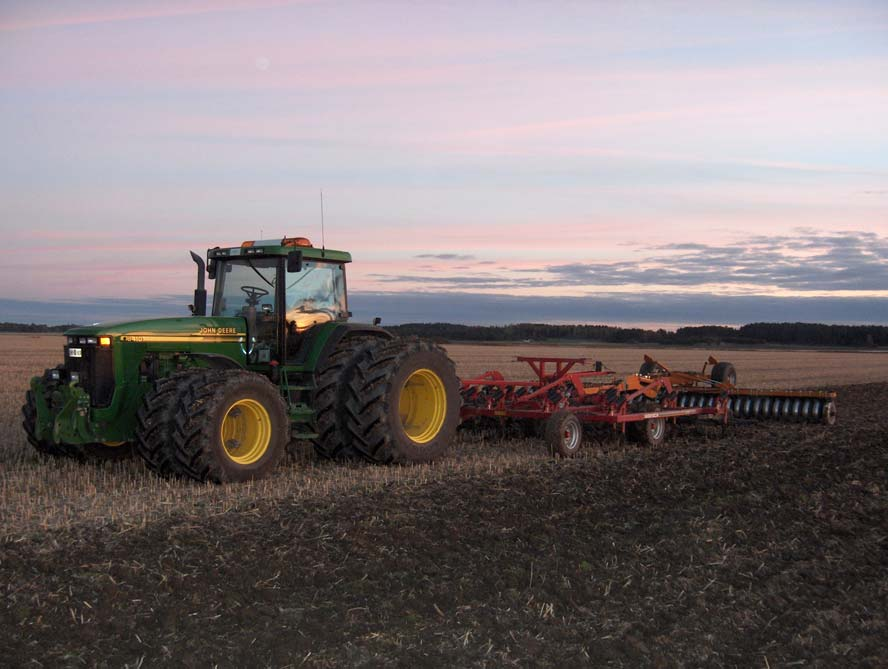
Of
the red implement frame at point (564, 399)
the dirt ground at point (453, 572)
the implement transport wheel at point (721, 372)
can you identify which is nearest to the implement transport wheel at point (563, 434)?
the red implement frame at point (564, 399)

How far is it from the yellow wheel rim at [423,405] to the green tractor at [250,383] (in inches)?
0.6

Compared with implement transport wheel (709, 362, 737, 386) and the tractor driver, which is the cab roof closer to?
the tractor driver

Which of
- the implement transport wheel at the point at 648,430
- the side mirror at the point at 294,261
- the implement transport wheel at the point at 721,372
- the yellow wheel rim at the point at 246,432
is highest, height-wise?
the side mirror at the point at 294,261

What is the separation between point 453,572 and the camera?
6.25 metres

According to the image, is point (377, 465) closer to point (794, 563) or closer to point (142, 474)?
point (142, 474)

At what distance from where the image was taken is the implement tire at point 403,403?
9.71 meters

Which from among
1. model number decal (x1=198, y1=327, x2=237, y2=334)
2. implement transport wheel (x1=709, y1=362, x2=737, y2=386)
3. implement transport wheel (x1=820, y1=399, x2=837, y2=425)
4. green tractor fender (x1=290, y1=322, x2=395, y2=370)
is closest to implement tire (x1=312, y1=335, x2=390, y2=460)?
green tractor fender (x1=290, y1=322, x2=395, y2=370)

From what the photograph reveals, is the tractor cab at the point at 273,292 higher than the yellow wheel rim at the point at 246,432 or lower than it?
higher

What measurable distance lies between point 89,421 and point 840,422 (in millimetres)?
11370

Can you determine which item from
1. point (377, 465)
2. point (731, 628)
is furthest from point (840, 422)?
point (731, 628)

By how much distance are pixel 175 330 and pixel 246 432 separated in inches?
53.8

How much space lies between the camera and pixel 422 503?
8.06 meters

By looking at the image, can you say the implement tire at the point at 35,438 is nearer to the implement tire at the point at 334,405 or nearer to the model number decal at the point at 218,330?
the model number decal at the point at 218,330

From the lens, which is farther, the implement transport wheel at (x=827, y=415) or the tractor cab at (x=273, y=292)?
the implement transport wheel at (x=827, y=415)
